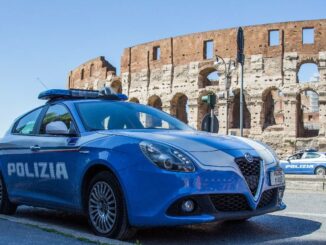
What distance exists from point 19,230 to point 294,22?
33.7m

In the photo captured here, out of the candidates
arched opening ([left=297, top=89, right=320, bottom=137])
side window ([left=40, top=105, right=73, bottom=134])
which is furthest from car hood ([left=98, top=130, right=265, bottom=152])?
arched opening ([left=297, top=89, right=320, bottom=137])

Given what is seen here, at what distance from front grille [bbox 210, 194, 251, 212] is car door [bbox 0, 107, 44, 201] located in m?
2.63

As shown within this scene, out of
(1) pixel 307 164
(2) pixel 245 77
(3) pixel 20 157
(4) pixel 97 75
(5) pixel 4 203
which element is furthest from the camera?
(4) pixel 97 75

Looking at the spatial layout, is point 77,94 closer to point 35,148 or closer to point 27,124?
point 27,124

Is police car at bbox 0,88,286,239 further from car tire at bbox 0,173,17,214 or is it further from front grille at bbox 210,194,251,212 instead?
car tire at bbox 0,173,17,214

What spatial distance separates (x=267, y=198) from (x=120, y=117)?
1892mm

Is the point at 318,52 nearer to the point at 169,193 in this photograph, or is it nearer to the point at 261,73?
the point at 261,73

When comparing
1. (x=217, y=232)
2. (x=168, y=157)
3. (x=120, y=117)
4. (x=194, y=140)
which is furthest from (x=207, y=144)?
(x=120, y=117)

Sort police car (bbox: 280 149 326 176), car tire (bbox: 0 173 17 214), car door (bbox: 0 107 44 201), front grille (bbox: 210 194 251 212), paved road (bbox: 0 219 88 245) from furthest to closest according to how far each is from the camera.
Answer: police car (bbox: 280 149 326 176) < car tire (bbox: 0 173 17 214) < car door (bbox: 0 107 44 201) < front grille (bbox: 210 194 251 212) < paved road (bbox: 0 219 88 245)

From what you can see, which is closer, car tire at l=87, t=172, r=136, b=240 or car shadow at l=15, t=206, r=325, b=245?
car tire at l=87, t=172, r=136, b=240

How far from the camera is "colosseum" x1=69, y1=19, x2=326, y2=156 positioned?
3641cm

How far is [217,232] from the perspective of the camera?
5684 mm

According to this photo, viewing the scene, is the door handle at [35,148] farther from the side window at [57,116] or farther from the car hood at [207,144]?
the car hood at [207,144]

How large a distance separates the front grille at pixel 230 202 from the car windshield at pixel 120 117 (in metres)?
1.38
